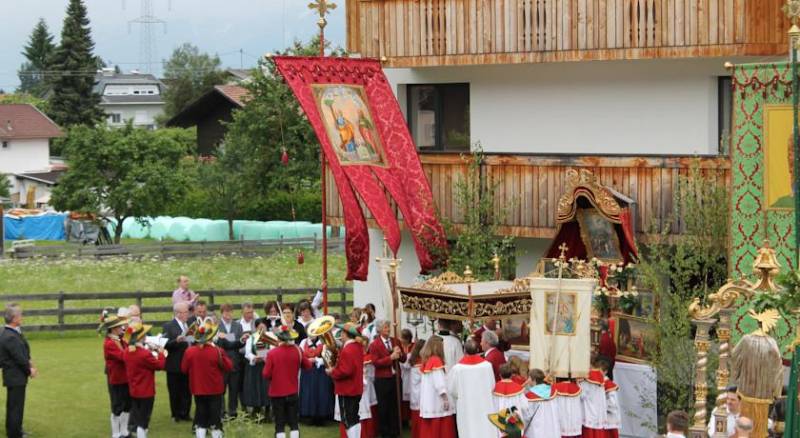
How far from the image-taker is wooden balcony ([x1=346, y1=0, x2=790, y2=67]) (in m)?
24.5

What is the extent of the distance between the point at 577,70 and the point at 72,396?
33.8 ft

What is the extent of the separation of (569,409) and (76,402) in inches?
373

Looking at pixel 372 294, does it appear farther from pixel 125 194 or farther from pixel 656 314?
pixel 125 194

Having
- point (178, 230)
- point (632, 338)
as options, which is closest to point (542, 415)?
point (632, 338)

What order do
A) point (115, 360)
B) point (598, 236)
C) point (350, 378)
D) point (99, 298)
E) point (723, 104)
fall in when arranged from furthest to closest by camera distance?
point (99, 298) < point (723, 104) < point (598, 236) < point (115, 360) < point (350, 378)

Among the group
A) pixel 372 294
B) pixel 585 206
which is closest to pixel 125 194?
pixel 372 294

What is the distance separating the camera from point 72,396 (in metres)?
26.5

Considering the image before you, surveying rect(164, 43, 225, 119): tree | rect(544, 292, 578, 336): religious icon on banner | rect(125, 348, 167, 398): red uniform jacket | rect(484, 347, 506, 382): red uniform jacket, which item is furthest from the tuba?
rect(164, 43, 225, 119): tree

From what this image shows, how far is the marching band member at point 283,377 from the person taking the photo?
2150 cm

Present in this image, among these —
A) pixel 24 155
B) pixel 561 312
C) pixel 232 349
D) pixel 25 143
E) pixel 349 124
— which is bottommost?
pixel 232 349

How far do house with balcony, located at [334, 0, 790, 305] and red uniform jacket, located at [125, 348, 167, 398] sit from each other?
724 centimetres

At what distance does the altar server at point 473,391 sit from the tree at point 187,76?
111 meters

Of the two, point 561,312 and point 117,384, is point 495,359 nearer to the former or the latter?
point 561,312

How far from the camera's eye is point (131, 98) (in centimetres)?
16138
